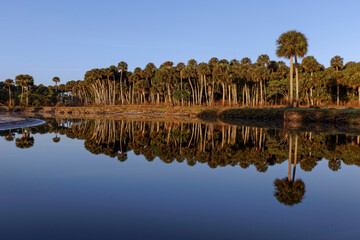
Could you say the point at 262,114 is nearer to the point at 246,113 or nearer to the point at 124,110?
the point at 246,113

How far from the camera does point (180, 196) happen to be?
28.5 feet

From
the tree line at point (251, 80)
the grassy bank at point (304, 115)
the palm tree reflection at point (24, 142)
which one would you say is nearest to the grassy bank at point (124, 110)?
the tree line at point (251, 80)

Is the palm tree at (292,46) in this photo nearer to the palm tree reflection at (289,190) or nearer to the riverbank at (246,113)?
the riverbank at (246,113)

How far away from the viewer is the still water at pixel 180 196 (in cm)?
629

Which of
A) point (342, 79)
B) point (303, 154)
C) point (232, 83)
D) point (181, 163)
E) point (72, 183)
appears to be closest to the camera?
point (72, 183)

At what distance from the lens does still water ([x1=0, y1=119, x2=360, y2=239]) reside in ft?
20.6

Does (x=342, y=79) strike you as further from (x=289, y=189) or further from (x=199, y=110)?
(x=289, y=189)

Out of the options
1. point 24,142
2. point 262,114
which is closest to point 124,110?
point 262,114

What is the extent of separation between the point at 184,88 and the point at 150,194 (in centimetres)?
8390

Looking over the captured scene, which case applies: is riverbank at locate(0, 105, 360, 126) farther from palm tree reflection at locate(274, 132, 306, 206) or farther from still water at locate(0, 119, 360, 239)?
palm tree reflection at locate(274, 132, 306, 206)

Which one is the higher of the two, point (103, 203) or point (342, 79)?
point (342, 79)

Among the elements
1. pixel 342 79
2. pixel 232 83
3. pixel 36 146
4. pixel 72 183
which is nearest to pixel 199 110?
pixel 232 83

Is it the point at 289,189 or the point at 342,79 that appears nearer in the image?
the point at 289,189

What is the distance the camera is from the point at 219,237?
235 inches
